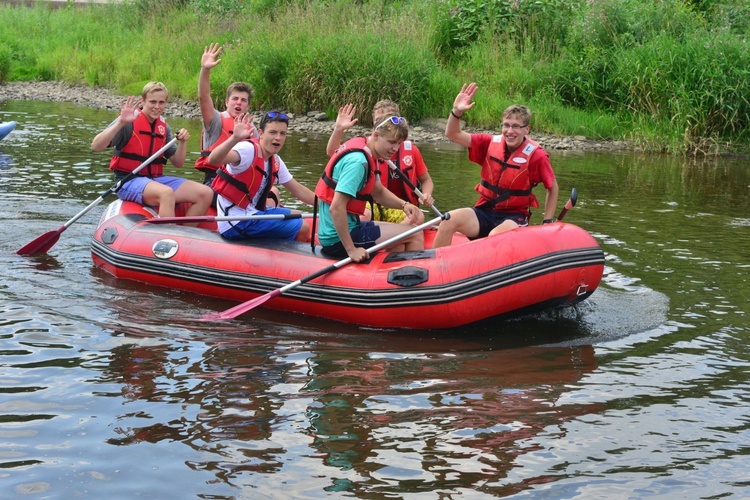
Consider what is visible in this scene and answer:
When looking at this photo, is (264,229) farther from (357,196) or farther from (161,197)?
(161,197)

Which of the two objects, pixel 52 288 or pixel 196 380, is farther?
pixel 52 288

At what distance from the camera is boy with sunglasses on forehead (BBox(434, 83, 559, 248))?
6043mm

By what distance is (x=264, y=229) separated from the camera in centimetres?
622

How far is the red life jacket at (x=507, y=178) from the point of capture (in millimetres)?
6109

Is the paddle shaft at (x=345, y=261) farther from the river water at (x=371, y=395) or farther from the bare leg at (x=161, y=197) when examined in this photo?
the bare leg at (x=161, y=197)

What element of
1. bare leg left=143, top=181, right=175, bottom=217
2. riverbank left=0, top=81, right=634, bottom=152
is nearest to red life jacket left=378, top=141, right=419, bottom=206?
bare leg left=143, top=181, right=175, bottom=217

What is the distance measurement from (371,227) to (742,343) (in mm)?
2237

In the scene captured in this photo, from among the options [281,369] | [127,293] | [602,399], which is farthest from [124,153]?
[602,399]

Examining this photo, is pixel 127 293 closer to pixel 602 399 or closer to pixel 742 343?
pixel 602 399

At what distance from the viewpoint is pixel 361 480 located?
3.62 meters

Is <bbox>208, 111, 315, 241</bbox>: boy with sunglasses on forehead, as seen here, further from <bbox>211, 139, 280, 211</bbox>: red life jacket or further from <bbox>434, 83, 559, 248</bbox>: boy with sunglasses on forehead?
<bbox>434, 83, 559, 248</bbox>: boy with sunglasses on forehead

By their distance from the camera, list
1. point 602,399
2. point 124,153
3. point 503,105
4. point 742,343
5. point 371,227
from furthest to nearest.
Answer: point 503,105
point 124,153
point 371,227
point 742,343
point 602,399

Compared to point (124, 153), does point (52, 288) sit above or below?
below

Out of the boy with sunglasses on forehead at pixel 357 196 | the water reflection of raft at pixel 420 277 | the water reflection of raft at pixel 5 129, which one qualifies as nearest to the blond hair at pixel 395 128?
the boy with sunglasses on forehead at pixel 357 196
